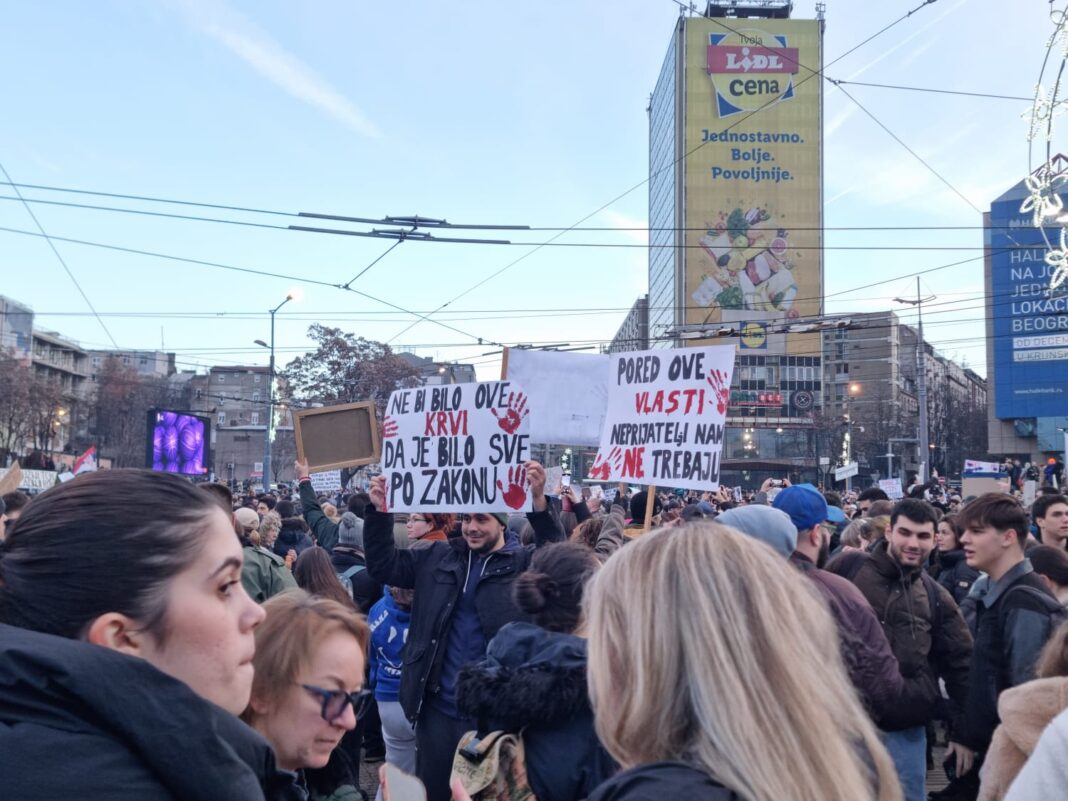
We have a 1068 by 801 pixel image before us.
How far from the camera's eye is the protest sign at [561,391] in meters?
8.28

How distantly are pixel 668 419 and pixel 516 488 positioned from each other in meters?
1.38

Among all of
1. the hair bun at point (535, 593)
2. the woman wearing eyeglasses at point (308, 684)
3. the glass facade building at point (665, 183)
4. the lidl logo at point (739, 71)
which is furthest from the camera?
the glass facade building at point (665, 183)

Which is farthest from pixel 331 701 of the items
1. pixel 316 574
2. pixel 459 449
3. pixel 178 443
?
pixel 178 443

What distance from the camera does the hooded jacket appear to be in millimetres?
2689

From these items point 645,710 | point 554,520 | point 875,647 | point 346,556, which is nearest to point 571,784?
point 645,710

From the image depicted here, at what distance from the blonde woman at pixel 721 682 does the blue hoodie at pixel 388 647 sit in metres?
4.09

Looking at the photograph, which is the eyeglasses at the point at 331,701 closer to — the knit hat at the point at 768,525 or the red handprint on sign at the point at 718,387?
the knit hat at the point at 768,525

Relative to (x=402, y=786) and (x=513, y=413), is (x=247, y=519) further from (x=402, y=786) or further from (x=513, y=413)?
(x=402, y=786)

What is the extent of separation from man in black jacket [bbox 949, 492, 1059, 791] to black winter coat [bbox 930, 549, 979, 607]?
8.97ft

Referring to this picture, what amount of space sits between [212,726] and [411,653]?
385 centimetres

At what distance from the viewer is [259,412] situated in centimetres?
9956

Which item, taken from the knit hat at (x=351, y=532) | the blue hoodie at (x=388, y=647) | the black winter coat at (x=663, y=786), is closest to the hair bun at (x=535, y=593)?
the black winter coat at (x=663, y=786)

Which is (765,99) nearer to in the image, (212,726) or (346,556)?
(346,556)

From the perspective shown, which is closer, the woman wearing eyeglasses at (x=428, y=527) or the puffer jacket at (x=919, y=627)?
the puffer jacket at (x=919, y=627)
